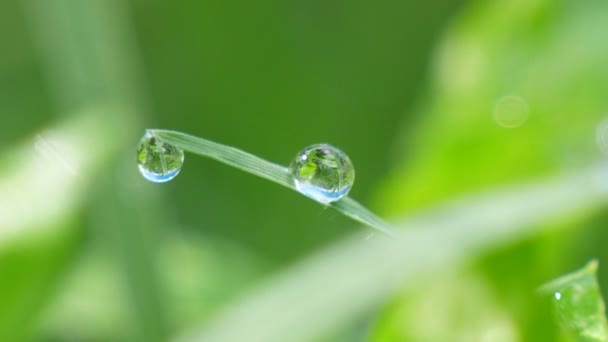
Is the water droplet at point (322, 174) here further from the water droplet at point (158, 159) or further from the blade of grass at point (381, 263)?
the blade of grass at point (381, 263)

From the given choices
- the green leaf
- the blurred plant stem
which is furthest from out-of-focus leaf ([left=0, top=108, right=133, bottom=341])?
the green leaf

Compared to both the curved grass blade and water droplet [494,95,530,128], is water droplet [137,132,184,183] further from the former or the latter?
water droplet [494,95,530,128]

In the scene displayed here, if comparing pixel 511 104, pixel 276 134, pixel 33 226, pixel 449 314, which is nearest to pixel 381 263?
pixel 449 314

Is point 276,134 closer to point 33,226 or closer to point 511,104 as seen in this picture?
point 511,104

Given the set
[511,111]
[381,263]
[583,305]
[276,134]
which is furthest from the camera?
[276,134]

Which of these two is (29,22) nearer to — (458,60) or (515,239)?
(458,60)

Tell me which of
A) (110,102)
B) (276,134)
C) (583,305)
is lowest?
(276,134)
